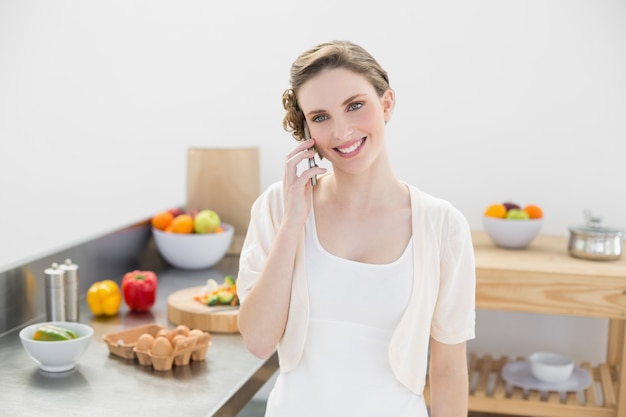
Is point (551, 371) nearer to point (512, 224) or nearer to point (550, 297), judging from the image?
point (550, 297)

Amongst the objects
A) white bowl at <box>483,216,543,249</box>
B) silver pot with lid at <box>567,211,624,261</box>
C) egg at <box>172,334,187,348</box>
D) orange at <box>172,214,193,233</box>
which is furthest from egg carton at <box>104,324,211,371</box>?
silver pot with lid at <box>567,211,624,261</box>

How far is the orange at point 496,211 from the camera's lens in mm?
2852

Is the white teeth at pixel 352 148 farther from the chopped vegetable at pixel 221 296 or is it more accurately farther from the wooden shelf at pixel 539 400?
the wooden shelf at pixel 539 400

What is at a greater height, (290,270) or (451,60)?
(451,60)

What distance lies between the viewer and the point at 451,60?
10.1 ft

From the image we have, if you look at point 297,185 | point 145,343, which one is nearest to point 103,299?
point 145,343

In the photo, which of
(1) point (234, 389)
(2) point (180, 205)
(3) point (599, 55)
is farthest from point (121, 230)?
(3) point (599, 55)

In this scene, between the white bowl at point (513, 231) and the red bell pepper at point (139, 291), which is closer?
the red bell pepper at point (139, 291)

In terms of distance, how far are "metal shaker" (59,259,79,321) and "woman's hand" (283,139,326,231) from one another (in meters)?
0.91

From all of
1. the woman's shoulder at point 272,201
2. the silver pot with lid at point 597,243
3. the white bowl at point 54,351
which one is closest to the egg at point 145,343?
the white bowl at point 54,351

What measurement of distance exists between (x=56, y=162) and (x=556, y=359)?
2.22 m

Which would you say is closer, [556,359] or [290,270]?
[290,270]

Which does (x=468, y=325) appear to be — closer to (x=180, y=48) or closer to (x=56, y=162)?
(x=180, y=48)

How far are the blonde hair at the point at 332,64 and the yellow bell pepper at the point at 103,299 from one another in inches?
40.9
